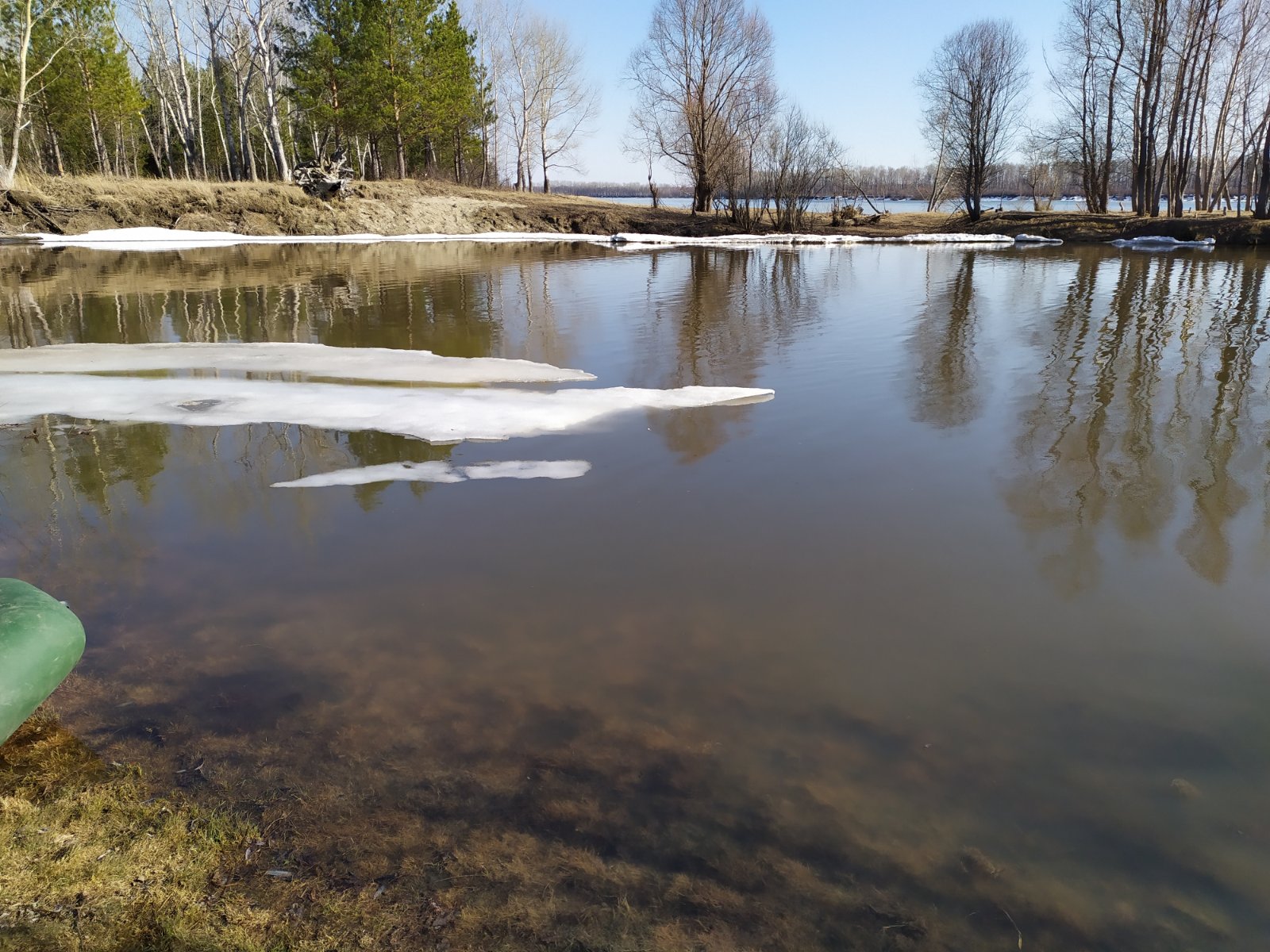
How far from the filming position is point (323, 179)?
34.0 meters

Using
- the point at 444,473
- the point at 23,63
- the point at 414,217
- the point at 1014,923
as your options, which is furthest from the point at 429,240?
the point at 1014,923

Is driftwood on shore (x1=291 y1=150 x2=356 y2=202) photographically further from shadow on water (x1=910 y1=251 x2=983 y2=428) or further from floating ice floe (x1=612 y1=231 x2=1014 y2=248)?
shadow on water (x1=910 y1=251 x2=983 y2=428)

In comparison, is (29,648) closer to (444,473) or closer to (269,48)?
(444,473)

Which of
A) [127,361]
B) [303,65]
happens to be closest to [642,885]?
[127,361]

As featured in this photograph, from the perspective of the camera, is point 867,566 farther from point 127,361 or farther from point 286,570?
point 127,361

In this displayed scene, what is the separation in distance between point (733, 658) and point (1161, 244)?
3185cm

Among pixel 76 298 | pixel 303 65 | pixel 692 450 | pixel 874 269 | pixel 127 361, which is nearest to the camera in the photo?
pixel 692 450

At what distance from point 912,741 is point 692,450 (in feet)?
11.4

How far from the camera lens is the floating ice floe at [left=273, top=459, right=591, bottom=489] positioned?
5.50 metres

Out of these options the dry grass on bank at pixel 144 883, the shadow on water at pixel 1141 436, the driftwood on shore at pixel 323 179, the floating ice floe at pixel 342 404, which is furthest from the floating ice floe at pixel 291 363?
the driftwood on shore at pixel 323 179

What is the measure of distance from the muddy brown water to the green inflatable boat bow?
1.29 feet

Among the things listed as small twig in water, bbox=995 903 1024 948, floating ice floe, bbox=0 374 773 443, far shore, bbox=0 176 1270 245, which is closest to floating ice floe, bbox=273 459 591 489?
floating ice floe, bbox=0 374 773 443

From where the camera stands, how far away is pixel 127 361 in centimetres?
898

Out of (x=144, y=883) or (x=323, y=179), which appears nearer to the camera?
(x=144, y=883)
